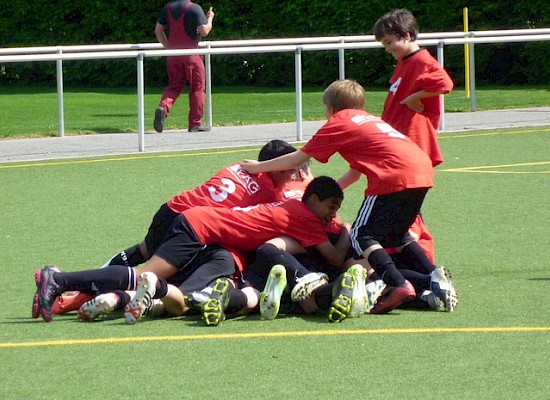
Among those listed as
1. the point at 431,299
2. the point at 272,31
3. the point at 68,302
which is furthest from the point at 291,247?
the point at 272,31

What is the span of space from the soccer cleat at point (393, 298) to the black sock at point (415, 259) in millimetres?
336

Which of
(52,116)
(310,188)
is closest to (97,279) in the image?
(310,188)

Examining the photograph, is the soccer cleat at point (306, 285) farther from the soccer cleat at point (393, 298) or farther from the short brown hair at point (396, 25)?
the short brown hair at point (396, 25)

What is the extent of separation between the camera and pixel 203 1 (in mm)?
25859

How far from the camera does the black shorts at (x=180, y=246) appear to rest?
7043mm

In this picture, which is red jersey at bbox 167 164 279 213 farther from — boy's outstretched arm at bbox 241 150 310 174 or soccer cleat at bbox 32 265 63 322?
soccer cleat at bbox 32 265 63 322

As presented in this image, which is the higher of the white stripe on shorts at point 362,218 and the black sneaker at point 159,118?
the black sneaker at point 159,118

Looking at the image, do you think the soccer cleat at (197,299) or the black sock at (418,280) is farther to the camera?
the black sock at (418,280)

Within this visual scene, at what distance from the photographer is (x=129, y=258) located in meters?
7.62

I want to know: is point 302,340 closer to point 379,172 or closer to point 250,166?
point 379,172

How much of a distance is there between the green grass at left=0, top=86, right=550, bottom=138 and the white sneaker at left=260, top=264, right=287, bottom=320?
10.6m

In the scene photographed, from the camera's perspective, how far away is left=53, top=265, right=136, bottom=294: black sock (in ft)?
22.5

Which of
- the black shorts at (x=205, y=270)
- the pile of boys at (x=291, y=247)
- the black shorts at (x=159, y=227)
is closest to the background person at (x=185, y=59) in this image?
the black shorts at (x=159, y=227)

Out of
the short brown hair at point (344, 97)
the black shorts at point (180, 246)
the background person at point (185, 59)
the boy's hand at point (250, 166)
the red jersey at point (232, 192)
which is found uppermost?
the background person at point (185, 59)
